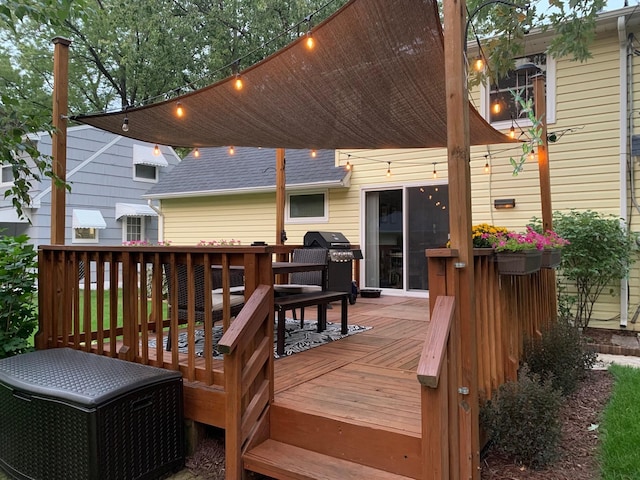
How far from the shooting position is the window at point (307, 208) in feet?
28.1

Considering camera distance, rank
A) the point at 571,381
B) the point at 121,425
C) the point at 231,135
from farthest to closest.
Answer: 1. the point at 231,135
2. the point at 571,381
3. the point at 121,425

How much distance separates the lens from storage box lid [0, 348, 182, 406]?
236 cm

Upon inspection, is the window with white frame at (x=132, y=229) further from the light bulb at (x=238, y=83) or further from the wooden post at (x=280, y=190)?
the light bulb at (x=238, y=83)

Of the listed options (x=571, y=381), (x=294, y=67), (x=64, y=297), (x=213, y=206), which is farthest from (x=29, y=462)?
(x=213, y=206)

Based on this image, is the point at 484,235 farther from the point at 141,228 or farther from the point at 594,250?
the point at 141,228

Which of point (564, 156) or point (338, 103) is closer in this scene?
point (338, 103)

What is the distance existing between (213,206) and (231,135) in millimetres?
5706

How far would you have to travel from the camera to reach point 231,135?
4648 mm

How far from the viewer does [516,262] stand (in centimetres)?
266

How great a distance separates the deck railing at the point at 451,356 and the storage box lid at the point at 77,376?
1.57 meters

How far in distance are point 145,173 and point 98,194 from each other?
1.69m

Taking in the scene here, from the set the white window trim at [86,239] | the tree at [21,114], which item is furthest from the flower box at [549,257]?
the white window trim at [86,239]

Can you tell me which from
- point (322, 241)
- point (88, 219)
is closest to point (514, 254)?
point (322, 241)

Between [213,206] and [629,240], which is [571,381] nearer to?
[629,240]
